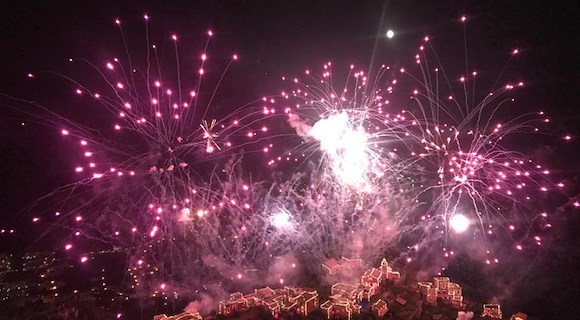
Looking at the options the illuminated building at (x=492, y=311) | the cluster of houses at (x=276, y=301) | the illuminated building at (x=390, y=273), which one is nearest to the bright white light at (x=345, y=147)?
the illuminated building at (x=390, y=273)

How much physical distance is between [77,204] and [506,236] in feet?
48.1

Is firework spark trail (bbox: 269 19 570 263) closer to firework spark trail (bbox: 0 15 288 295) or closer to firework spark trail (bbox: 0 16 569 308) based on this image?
firework spark trail (bbox: 0 16 569 308)

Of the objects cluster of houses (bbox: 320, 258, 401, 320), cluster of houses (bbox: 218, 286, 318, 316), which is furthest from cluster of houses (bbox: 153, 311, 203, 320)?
cluster of houses (bbox: 320, 258, 401, 320)

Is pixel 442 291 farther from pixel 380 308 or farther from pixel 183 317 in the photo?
pixel 183 317

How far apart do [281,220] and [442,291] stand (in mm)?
6122

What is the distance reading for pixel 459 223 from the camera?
1326 centimetres

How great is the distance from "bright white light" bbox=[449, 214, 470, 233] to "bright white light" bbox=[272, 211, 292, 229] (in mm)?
6034

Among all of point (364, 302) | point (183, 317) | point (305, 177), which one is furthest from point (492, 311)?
point (183, 317)

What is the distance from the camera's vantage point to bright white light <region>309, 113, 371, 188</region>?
43.7 feet

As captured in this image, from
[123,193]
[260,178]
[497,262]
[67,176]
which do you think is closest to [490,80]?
[497,262]

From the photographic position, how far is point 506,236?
12.5 meters

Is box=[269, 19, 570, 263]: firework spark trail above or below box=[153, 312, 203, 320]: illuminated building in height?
above

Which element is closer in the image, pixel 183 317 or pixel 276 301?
pixel 183 317

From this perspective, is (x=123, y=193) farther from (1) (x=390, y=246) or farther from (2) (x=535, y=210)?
(2) (x=535, y=210)
